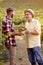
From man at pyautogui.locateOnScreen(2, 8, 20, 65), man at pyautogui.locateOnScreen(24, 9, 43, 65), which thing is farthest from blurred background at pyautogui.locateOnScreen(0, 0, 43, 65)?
man at pyautogui.locateOnScreen(24, 9, 43, 65)

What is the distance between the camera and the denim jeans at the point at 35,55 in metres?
4.20

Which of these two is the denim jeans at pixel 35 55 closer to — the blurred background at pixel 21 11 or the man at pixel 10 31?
the man at pixel 10 31

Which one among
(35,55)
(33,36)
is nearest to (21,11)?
(33,36)

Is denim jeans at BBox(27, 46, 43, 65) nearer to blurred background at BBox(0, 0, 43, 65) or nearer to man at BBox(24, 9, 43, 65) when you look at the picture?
man at BBox(24, 9, 43, 65)

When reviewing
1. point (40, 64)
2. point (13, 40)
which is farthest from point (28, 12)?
point (40, 64)

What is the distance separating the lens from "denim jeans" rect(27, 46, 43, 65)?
4.20 m

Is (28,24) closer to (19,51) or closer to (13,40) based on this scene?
(13,40)

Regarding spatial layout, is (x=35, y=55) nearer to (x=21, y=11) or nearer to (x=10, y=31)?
(x=10, y=31)

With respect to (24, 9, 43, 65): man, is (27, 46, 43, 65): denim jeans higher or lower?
lower

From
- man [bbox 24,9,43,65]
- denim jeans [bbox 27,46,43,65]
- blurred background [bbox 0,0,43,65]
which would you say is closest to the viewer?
man [bbox 24,9,43,65]

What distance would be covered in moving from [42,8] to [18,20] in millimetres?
616

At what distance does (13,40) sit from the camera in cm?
448

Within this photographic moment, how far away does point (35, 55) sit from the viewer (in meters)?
4.23

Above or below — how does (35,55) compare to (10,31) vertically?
below
